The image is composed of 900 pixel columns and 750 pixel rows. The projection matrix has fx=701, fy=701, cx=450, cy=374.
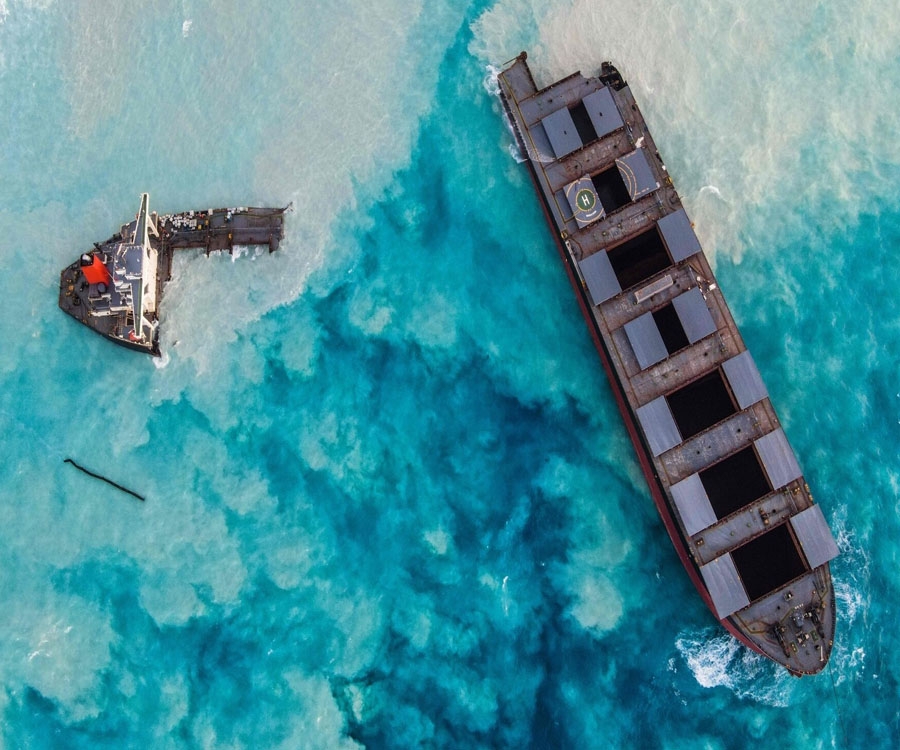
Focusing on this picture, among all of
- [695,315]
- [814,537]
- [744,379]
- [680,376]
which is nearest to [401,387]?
[680,376]

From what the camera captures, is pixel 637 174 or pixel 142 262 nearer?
pixel 142 262

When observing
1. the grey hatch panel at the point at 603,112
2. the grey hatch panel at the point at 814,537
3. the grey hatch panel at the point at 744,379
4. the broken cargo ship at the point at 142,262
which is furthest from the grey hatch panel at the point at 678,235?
the broken cargo ship at the point at 142,262

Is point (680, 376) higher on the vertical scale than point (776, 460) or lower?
higher

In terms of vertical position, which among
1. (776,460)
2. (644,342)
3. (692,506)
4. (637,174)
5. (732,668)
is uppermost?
(637,174)

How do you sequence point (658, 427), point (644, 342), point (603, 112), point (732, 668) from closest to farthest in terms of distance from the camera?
point (658, 427), point (644, 342), point (732, 668), point (603, 112)

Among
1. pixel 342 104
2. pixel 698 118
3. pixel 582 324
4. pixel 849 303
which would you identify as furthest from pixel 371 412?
pixel 849 303

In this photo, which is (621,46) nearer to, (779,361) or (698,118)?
(698,118)

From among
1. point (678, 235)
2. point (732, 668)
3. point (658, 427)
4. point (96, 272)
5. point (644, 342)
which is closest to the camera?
point (658, 427)

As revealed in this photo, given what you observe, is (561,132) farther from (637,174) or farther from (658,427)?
(658,427)
